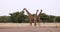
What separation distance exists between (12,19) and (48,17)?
4.74m

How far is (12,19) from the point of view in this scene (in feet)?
106

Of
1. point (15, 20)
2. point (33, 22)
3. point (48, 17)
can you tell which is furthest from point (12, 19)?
point (33, 22)

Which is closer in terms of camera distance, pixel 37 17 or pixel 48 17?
pixel 37 17

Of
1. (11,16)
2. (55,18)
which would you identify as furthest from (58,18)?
(11,16)

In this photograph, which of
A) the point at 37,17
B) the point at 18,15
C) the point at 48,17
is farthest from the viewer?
the point at 18,15

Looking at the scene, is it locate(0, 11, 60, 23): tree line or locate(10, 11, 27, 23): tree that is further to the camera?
locate(10, 11, 27, 23): tree

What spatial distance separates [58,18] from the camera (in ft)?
102

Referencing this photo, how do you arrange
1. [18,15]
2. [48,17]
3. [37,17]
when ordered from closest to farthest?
1. [37,17]
2. [48,17]
3. [18,15]

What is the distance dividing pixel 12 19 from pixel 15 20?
0.61 m

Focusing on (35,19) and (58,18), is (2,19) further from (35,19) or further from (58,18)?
(35,19)

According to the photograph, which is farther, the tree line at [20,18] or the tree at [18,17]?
the tree at [18,17]

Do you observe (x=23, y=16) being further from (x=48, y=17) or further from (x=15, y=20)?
(x=48, y=17)

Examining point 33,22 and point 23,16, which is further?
point 23,16

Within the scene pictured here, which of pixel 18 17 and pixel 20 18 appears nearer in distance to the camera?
pixel 20 18
